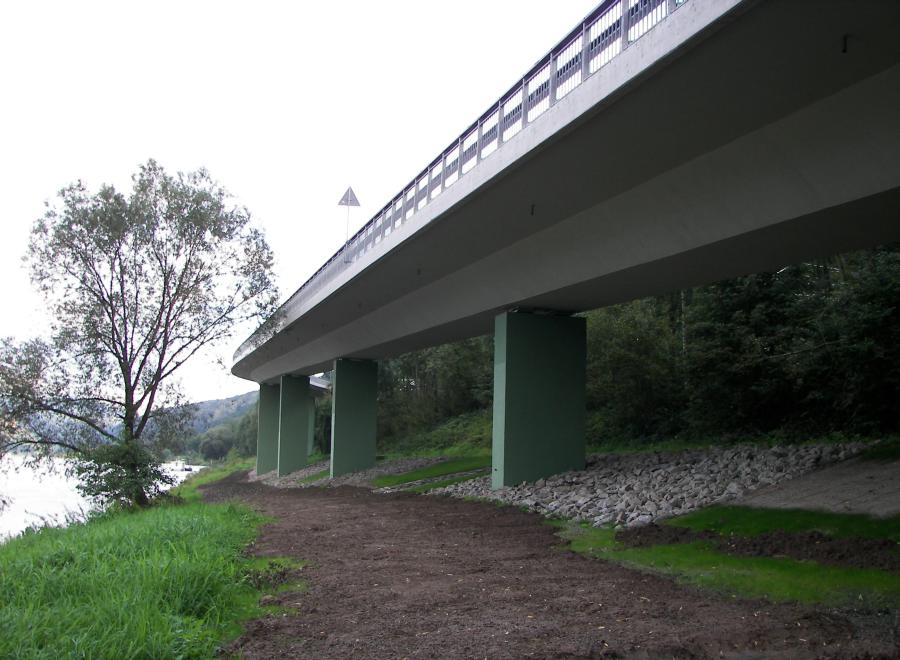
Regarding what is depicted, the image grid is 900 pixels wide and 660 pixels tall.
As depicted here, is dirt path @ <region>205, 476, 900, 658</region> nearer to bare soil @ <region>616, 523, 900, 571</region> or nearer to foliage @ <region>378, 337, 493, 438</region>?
bare soil @ <region>616, 523, 900, 571</region>

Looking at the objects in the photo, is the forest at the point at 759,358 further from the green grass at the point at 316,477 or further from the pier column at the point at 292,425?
the pier column at the point at 292,425

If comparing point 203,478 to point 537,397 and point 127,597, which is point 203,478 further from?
point 127,597

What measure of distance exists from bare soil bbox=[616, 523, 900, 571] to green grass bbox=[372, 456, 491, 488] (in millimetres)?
15674

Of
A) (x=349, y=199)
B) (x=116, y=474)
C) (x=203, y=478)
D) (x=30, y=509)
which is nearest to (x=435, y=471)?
(x=116, y=474)

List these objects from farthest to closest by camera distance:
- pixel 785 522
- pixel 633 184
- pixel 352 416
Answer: pixel 352 416, pixel 633 184, pixel 785 522

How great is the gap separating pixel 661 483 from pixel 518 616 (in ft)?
33.1

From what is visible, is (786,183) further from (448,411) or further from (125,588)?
(448,411)

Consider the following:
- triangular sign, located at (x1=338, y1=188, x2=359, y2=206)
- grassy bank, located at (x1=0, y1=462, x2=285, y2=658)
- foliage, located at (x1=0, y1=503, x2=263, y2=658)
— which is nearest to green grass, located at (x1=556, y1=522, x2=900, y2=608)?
grassy bank, located at (x1=0, y1=462, x2=285, y2=658)

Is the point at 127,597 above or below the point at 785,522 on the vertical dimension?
below

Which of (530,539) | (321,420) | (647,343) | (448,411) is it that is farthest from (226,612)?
(321,420)

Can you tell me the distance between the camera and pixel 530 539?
41.8 ft

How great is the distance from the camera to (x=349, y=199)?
3147cm

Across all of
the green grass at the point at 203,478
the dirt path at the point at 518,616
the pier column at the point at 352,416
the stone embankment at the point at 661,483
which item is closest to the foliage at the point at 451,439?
the pier column at the point at 352,416

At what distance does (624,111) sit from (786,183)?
2.80 meters
